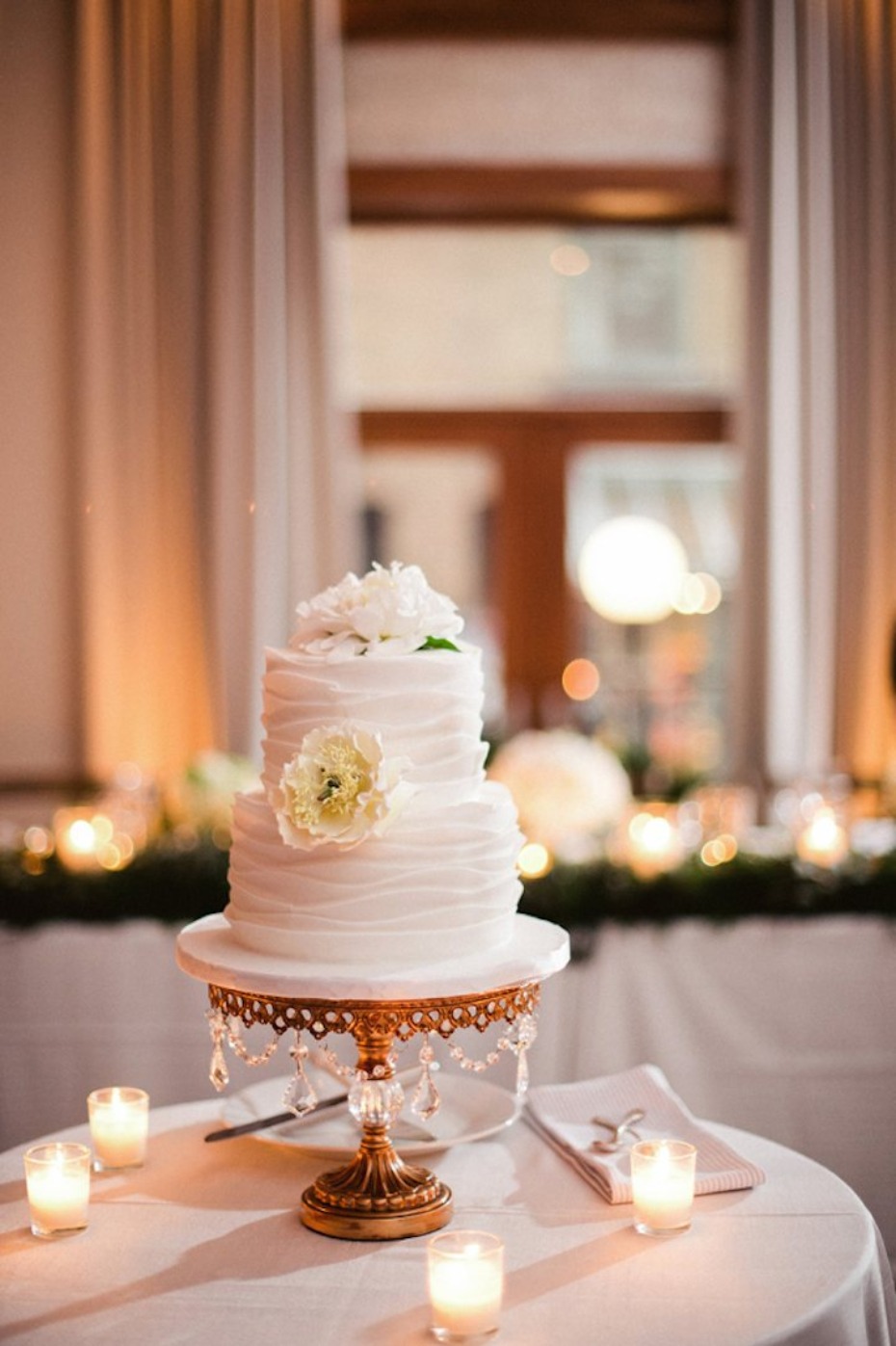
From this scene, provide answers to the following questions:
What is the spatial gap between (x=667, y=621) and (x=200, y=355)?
2100 millimetres

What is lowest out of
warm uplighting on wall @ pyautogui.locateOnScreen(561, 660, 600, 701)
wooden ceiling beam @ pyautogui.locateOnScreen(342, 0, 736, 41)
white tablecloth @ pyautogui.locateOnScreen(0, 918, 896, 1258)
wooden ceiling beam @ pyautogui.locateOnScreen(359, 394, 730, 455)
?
white tablecloth @ pyautogui.locateOnScreen(0, 918, 896, 1258)

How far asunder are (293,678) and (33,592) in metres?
3.85

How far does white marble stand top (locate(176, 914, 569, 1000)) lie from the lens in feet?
5.43

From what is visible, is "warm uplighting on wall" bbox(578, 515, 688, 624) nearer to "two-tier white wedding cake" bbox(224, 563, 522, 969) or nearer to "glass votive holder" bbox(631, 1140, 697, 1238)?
"two-tier white wedding cake" bbox(224, 563, 522, 969)

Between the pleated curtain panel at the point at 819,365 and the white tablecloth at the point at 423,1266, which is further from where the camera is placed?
the pleated curtain panel at the point at 819,365

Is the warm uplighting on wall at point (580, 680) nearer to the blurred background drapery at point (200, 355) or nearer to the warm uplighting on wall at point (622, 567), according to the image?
the warm uplighting on wall at point (622, 567)

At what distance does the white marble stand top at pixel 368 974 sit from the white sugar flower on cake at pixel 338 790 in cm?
14

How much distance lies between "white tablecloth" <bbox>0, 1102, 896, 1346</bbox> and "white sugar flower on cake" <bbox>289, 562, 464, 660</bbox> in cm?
70

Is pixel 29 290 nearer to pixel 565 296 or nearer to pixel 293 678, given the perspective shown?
pixel 565 296

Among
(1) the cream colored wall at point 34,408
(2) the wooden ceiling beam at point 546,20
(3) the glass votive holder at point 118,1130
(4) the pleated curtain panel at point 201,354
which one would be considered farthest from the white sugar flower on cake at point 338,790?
(2) the wooden ceiling beam at point 546,20

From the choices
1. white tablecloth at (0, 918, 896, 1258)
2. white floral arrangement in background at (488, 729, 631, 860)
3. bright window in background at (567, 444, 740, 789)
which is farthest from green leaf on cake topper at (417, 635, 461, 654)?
bright window in background at (567, 444, 740, 789)

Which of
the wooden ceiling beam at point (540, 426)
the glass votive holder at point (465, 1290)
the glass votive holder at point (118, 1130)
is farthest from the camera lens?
the wooden ceiling beam at point (540, 426)

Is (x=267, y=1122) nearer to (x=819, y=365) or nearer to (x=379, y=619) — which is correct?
(x=379, y=619)

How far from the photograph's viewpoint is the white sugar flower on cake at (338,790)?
1.68 meters
